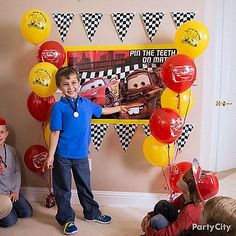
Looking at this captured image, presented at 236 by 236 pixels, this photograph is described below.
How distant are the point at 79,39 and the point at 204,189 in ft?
4.98

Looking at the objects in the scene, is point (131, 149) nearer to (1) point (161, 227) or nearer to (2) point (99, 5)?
(1) point (161, 227)


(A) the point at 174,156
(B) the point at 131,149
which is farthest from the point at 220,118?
(B) the point at 131,149

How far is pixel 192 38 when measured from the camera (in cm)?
202

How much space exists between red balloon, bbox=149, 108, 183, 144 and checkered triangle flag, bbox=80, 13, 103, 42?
91cm

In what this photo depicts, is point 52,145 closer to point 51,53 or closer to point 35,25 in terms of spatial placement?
point 51,53

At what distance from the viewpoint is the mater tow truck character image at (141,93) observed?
2420mm

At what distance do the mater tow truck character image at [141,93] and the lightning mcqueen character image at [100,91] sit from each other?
0.07m

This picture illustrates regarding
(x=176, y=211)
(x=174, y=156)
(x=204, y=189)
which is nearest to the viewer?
(x=204, y=189)

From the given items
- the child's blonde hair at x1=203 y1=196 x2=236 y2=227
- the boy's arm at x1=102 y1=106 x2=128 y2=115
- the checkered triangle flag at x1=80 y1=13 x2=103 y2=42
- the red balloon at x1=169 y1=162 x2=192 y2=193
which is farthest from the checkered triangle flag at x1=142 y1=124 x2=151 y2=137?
the child's blonde hair at x1=203 y1=196 x2=236 y2=227

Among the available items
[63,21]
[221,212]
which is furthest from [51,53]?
[221,212]

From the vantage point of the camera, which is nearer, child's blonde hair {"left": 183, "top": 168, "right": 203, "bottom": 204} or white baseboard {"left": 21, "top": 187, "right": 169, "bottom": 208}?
child's blonde hair {"left": 183, "top": 168, "right": 203, "bottom": 204}

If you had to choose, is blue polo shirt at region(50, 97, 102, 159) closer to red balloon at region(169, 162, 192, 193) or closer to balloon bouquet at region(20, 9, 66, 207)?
balloon bouquet at region(20, 9, 66, 207)

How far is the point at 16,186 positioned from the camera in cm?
242

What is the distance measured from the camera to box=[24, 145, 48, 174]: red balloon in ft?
8.11
